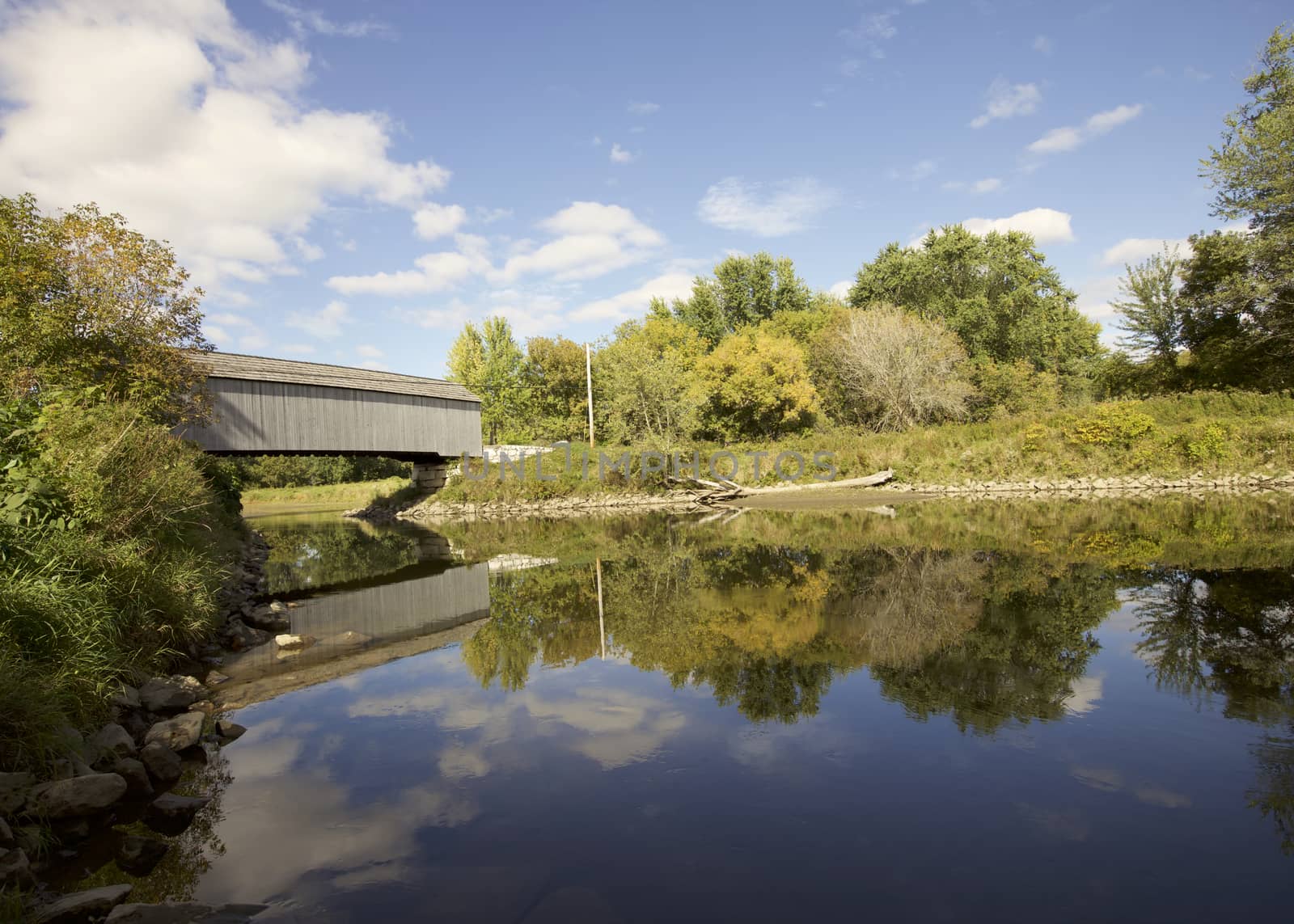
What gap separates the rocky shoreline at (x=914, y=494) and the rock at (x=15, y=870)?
2380 centimetres

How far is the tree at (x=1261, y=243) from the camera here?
25.6 m

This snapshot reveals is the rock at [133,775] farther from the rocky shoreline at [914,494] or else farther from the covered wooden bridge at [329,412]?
the rocky shoreline at [914,494]

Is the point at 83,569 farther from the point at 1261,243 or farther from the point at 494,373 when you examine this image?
the point at 494,373

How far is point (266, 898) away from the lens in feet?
12.0

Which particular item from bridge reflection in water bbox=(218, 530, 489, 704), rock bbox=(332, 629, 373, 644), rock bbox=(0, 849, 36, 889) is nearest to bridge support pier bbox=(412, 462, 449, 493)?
bridge reflection in water bbox=(218, 530, 489, 704)

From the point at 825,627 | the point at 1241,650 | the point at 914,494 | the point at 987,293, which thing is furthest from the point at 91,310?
the point at 987,293

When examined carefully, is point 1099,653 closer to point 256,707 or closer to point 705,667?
point 705,667

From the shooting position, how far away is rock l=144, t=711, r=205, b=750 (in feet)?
17.8

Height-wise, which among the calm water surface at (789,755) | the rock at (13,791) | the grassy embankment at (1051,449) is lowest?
the calm water surface at (789,755)

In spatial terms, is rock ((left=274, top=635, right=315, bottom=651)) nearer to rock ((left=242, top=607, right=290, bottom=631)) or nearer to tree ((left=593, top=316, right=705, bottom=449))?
rock ((left=242, top=607, right=290, bottom=631))

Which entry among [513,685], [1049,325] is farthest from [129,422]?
[1049,325]

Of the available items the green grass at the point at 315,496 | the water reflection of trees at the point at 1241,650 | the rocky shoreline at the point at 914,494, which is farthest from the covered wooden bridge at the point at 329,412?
the water reflection of trees at the point at 1241,650

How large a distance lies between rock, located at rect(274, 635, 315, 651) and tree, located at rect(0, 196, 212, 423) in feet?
20.6

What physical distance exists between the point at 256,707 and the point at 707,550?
999cm
